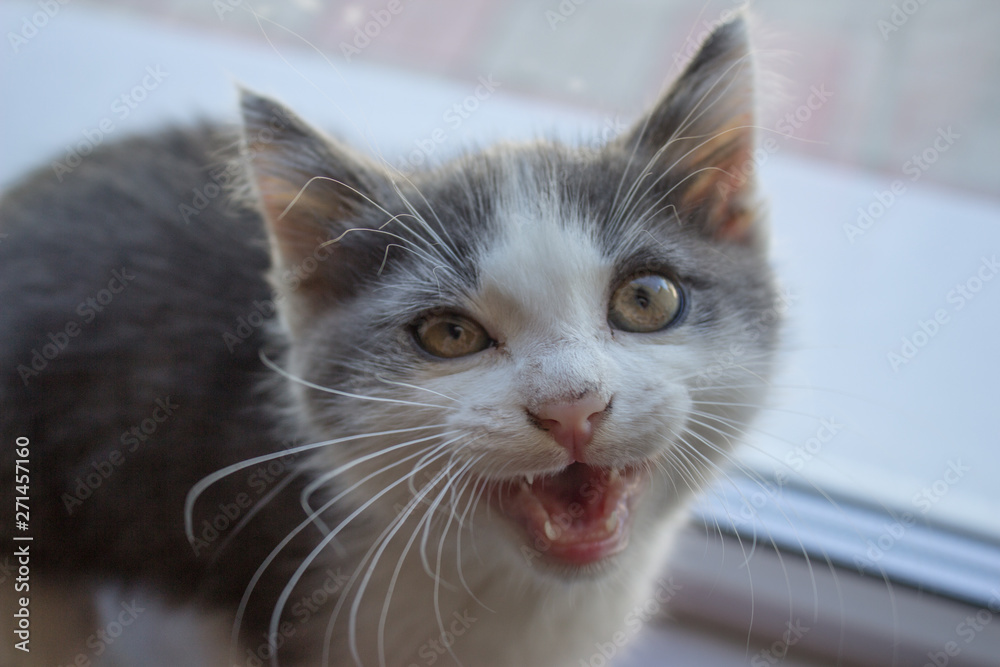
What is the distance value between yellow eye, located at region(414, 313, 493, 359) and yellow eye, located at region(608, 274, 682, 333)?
0.15 m

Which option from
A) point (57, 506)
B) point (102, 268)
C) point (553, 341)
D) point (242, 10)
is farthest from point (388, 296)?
point (242, 10)

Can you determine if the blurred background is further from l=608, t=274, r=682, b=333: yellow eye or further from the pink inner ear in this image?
l=608, t=274, r=682, b=333: yellow eye

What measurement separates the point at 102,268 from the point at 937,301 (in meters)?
1.35

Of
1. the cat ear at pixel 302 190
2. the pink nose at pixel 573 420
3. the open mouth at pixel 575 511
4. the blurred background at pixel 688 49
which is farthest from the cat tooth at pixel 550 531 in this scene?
the blurred background at pixel 688 49

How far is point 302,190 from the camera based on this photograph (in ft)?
2.91

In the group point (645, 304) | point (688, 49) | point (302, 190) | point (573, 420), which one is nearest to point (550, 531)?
point (573, 420)

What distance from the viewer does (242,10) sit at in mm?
1309

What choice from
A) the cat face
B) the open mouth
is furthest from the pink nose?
the open mouth

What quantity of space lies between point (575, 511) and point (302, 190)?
49 centimetres

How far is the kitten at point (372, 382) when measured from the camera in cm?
83

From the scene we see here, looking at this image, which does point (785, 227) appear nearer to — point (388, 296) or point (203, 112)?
point (388, 296)

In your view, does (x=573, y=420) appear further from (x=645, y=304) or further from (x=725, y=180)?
(x=725, y=180)

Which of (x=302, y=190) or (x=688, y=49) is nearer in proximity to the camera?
(x=302, y=190)

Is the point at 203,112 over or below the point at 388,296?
over
